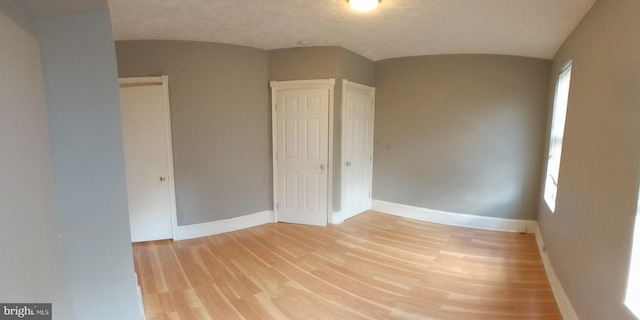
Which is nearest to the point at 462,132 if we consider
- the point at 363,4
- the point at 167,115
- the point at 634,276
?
the point at 363,4

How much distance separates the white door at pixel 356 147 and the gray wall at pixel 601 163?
8.26 ft

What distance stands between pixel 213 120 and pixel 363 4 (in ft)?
7.98

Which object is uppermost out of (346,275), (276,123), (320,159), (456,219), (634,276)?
(276,123)

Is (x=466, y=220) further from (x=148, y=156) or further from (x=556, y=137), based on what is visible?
(x=148, y=156)

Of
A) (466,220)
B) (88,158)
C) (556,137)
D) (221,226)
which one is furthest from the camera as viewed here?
(466,220)

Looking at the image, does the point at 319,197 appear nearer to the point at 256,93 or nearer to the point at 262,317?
the point at 256,93

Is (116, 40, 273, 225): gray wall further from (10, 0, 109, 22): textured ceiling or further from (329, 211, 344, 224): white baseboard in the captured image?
(10, 0, 109, 22): textured ceiling

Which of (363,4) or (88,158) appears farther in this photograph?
(363,4)

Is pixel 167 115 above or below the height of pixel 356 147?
above

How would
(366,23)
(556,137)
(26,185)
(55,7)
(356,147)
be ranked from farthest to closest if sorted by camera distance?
1. (356,147)
2. (556,137)
3. (366,23)
4. (55,7)
5. (26,185)

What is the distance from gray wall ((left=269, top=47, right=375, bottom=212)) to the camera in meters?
3.85

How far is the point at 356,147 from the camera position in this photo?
4.39 metres

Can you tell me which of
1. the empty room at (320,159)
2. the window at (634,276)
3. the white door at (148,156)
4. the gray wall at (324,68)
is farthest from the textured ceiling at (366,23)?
the window at (634,276)

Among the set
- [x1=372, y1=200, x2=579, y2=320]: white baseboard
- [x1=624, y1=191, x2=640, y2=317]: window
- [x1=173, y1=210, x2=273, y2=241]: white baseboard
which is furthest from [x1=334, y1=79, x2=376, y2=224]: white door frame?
[x1=624, y1=191, x2=640, y2=317]: window
